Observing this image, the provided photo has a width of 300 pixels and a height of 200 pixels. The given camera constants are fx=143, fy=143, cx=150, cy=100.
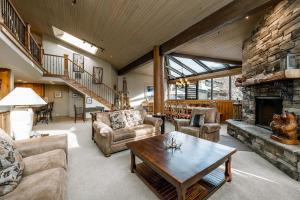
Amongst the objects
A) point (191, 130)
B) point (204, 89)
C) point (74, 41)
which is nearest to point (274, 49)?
point (191, 130)

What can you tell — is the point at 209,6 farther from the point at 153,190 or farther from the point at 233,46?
the point at 153,190

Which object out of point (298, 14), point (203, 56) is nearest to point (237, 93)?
point (203, 56)

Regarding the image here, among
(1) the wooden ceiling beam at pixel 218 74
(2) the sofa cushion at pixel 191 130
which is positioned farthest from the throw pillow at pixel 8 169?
(1) the wooden ceiling beam at pixel 218 74

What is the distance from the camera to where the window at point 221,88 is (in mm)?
7492

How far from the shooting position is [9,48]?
8.82 feet

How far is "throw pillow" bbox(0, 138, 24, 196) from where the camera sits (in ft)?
3.93

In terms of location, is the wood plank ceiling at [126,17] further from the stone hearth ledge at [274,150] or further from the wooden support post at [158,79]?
the stone hearth ledge at [274,150]

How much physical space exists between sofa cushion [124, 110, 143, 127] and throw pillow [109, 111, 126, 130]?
19 cm

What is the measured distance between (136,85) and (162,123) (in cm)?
680

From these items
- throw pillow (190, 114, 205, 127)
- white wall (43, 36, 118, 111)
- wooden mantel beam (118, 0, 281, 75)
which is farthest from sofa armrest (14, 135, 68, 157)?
white wall (43, 36, 118, 111)

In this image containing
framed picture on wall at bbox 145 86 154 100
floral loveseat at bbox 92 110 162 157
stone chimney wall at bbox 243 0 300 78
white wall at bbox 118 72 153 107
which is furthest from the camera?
framed picture on wall at bbox 145 86 154 100

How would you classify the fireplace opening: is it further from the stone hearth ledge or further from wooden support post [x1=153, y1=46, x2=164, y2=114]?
wooden support post [x1=153, y1=46, x2=164, y2=114]

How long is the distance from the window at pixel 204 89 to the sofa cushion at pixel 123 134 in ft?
21.7

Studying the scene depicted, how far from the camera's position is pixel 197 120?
3.76m
